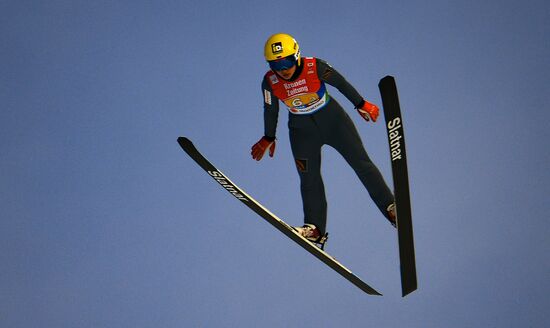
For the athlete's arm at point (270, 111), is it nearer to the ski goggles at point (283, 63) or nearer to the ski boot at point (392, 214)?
the ski goggles at point (283, 63)

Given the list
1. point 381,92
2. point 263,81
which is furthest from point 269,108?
point 381,92

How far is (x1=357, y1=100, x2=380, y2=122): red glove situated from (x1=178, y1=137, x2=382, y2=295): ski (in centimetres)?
136

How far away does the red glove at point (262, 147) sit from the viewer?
322 inches

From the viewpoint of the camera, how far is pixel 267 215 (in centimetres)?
792

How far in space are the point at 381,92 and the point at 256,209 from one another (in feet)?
6.56

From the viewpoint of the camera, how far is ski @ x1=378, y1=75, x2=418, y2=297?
6.87 metres

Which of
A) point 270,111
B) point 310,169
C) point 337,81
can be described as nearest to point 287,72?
point 337,81

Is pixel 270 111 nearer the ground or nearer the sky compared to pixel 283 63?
nearer the ground

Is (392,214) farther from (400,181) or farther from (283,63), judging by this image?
(283,63)

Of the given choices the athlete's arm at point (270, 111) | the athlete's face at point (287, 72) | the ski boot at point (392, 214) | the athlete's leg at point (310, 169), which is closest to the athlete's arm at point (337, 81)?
the athlete's face at point (287, 72)

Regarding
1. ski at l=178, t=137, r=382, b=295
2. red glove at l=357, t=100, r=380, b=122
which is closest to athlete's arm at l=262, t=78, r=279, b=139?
ski at l=178, t=137, r=382, b=295

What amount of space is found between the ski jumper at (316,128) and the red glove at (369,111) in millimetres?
84

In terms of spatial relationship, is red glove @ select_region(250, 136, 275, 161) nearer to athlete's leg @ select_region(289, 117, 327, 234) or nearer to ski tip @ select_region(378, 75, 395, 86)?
athlete's leg @ select_region(289, 117, 327, 234)

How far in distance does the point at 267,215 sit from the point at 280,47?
68.6 inches
